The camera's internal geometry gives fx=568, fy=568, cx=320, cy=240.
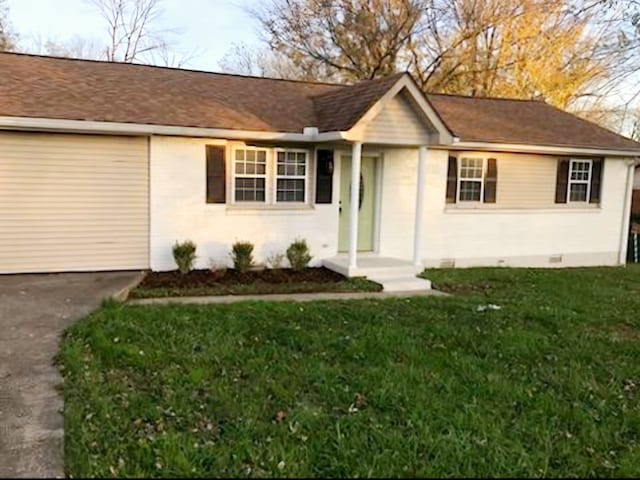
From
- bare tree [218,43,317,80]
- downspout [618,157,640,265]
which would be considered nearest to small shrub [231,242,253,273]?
downspout [618,157,640,265]

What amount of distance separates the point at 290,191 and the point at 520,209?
208 inches

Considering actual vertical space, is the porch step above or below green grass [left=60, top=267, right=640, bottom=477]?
above

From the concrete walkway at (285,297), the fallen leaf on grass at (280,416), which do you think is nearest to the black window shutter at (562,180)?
the concrete walkway at (285,297)

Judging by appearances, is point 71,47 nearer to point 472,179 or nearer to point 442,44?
point 442,44

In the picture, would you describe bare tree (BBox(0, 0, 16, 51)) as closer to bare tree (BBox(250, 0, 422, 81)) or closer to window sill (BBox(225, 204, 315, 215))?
bare tree (BBox(250, 0, 422, 81))

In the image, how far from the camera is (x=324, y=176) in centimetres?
1084

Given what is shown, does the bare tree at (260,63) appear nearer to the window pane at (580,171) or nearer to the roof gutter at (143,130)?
the window pane at (580,171)

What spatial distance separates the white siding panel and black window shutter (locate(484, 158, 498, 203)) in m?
2.88

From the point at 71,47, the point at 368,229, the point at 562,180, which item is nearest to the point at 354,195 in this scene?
the point at 368,229

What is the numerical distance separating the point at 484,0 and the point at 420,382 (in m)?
20.0

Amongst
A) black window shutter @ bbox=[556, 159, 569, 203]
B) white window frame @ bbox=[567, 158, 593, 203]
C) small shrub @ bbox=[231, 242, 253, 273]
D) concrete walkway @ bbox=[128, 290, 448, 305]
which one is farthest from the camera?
white window frame @ bbox=[567, 158, 593, 203]

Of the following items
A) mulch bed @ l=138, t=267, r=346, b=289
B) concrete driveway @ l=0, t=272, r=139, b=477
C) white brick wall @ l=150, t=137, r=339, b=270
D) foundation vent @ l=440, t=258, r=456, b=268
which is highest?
white brick wall @ l=150, t=137, r=339, b=270

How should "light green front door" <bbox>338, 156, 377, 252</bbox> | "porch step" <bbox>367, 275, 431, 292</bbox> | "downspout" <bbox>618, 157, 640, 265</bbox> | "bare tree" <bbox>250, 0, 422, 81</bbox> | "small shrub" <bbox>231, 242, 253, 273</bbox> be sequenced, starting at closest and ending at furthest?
"porch step" <bbox>367, 275, 431, 292</bbox>, "small shrub" <bbox>231, 242, 253, 273</bbox>, "light green front door" <bbox>338, 156, 377, 252</bbox>, "downspout" <bbox>618, 157, 640, 265</bbox>, "bare tree" <bbox>250, 0, 422, 81</bbox>

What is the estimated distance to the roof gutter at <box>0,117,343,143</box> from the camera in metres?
8.65
